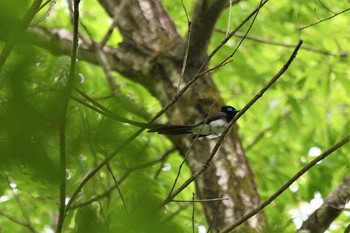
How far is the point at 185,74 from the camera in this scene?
4.49m

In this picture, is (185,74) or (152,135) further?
(185,74)

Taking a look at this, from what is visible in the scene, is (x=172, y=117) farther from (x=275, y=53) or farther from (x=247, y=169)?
(x=275, y=53)

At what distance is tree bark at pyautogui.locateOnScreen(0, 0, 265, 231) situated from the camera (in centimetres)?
403

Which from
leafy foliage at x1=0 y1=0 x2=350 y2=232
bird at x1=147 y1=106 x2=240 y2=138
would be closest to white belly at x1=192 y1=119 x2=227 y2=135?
bird at x1=147 y1=106 x2=240 y2=138

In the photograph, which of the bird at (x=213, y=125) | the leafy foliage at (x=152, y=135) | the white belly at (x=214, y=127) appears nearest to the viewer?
the leafy foliage at (x=152, y=135)

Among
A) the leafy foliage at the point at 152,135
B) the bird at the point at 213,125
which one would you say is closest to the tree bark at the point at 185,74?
the bird at the point at 213,125

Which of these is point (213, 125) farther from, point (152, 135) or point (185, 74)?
point (152, 135)

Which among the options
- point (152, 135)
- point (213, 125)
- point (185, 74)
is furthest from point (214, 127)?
point (152, 135)

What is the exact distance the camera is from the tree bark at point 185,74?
13.2 ft

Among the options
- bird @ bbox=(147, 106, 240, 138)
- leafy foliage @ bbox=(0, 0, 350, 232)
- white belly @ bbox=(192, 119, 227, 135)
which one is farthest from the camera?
white belly @ bbox=(192, 119, 227, 135)

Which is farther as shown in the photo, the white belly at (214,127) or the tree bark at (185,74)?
the white belly at (214,127)

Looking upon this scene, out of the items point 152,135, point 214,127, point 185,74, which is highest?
point 185,74

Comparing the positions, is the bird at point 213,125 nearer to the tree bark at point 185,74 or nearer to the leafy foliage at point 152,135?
the tree bark at point 185,74

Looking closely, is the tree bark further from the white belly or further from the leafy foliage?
the leafy foliage
